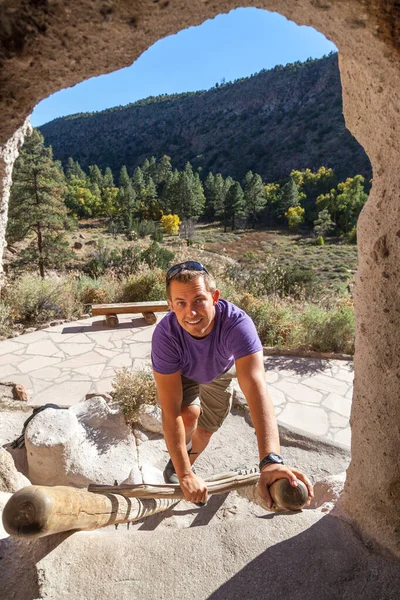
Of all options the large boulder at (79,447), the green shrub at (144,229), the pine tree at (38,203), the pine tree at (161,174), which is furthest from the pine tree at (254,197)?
the large boulder at (79,447)

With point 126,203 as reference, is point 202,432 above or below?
below

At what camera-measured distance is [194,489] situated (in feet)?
5.35

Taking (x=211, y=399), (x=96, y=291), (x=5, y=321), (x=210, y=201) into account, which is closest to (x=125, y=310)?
A: (x=96, y=291)

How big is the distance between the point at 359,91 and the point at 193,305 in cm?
113

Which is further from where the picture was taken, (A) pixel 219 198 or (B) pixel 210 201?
(B) pixel 210 201

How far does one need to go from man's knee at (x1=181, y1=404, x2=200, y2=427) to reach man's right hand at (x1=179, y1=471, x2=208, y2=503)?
2.11ft

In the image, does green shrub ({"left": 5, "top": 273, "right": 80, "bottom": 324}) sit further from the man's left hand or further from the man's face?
the man's left hand

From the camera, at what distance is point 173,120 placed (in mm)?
80938

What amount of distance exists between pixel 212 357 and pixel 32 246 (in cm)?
1507

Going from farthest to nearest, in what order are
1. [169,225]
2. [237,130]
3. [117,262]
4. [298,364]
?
[237,130] → [169,225] → [117,262] → [298,364]

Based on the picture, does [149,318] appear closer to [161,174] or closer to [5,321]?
[5,321]

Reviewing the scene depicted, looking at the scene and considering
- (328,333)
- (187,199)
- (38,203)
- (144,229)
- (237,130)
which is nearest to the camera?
(328,333)

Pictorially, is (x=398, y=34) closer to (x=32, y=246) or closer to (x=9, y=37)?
(x=9, y=37)

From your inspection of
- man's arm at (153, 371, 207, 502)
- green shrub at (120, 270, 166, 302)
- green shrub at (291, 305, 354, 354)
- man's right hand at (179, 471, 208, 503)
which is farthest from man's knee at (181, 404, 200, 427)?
green shrub at (120, 270, 166, 302)
